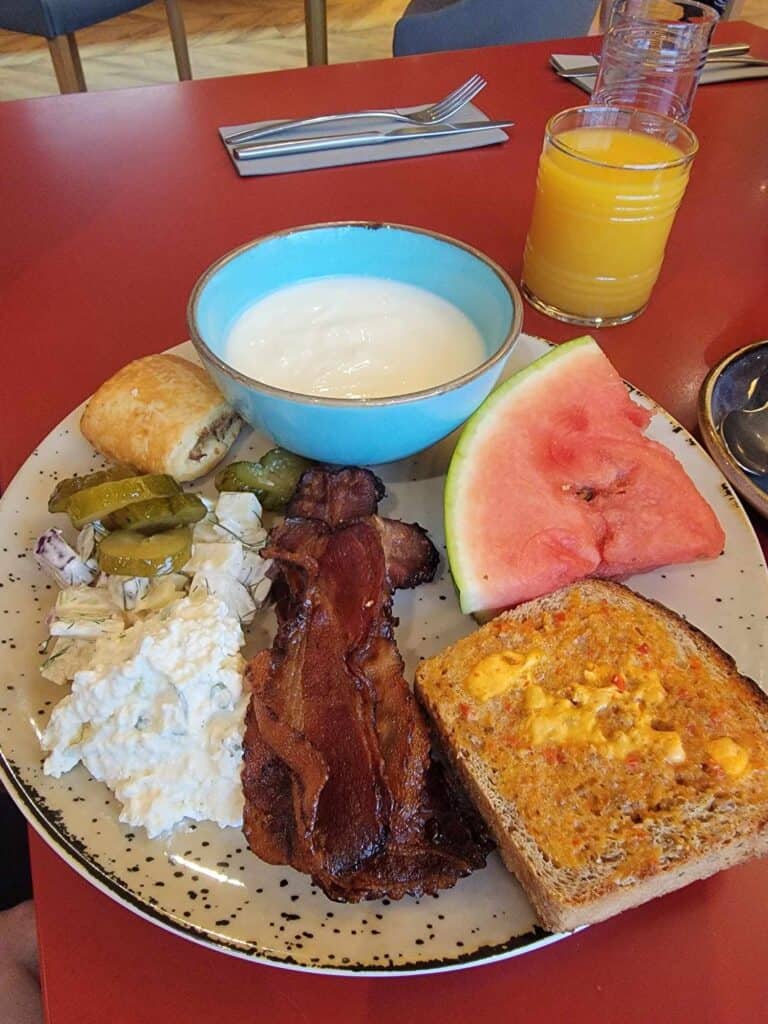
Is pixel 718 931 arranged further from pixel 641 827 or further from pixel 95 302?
pixel 95 302

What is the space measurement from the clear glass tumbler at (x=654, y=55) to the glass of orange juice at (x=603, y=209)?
0.18 meters

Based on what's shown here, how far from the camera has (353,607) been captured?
3.32 ft

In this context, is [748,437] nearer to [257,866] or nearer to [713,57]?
[257,866]

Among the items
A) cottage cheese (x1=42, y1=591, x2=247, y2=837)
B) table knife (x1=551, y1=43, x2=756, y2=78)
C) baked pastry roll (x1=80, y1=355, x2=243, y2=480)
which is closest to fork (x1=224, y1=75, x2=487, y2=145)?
table knife (x1=551, y1=43, x2=756, y2=78)

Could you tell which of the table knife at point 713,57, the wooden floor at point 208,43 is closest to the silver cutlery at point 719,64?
the table knife at point 713,57

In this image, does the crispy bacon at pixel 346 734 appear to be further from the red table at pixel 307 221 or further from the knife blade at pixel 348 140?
the knife blade at pixel 348 140

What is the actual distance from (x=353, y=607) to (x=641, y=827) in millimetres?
425

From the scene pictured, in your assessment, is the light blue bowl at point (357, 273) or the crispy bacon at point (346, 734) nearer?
the crispy bacon at point (346, 734)

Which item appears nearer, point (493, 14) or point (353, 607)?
point (353, 607)

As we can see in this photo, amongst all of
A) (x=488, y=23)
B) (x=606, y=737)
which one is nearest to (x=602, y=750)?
(x=606, y=737)

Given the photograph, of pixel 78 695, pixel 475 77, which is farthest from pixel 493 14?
pixel 78 695

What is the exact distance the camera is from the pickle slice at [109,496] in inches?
40.3

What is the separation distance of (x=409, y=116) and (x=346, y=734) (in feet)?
5.93

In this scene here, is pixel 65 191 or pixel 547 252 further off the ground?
pixel 547 252
